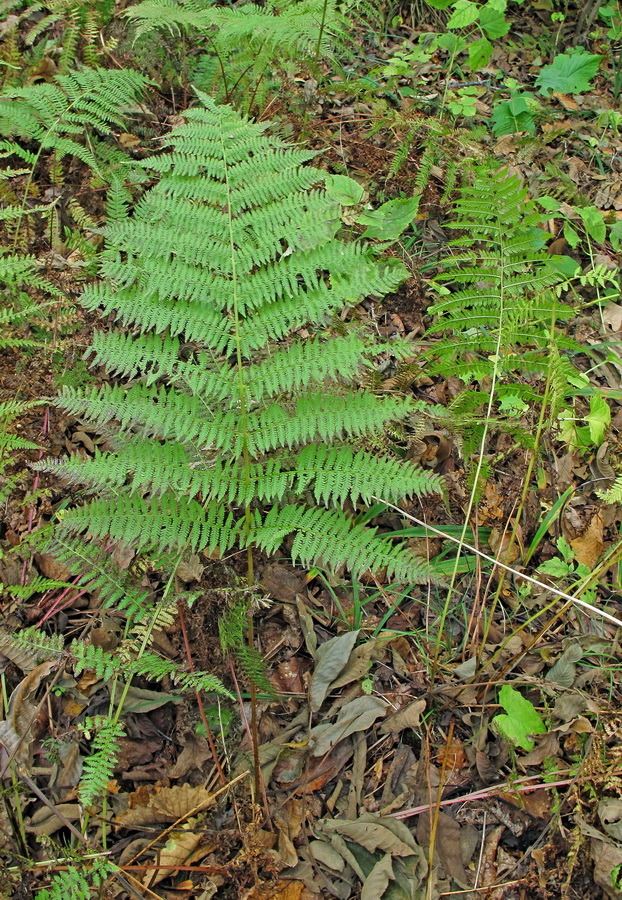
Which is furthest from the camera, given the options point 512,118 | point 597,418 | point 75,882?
point 512,118

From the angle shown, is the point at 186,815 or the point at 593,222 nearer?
the point at 186,815

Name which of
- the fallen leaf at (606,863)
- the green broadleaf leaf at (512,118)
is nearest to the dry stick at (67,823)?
the fallen leaf at (606,863)

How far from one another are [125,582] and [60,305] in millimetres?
1451

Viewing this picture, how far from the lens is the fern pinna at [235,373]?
2021mm

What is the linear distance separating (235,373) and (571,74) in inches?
125

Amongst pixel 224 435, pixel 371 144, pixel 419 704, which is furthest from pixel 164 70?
pixel 419 704

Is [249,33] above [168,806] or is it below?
above

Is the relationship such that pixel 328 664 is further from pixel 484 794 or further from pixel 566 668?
pixel 566 668

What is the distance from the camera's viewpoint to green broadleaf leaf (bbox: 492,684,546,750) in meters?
2.10

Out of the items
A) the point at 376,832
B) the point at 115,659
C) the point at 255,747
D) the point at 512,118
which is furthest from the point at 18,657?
the point at 512,118

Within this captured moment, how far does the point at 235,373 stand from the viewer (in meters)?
2.20

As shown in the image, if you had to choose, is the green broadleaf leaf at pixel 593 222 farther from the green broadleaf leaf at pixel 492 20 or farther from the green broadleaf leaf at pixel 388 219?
the green broadleaf leaf at pixel 492 20

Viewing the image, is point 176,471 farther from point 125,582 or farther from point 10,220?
point 10,220

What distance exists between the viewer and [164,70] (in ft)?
11.9
